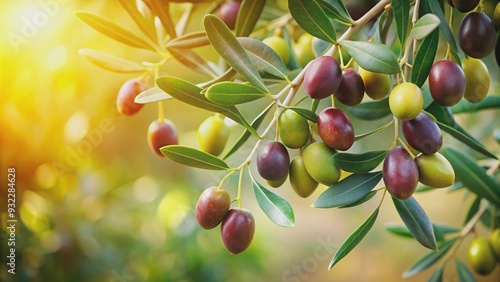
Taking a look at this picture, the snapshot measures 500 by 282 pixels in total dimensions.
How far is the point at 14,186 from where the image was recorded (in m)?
1.19

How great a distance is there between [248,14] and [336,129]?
217 mm

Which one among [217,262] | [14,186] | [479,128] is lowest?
[217,262]

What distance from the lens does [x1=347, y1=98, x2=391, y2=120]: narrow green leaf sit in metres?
0.71

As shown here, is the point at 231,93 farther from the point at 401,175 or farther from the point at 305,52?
the point at 305,52

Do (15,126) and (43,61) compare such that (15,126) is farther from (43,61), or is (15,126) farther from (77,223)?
(77,223)

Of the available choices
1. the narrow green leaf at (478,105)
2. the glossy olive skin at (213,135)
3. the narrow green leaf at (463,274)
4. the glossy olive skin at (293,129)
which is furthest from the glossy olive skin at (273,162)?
the narrow green leaf at (463,274)

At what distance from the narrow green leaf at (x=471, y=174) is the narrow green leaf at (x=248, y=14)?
0.36m

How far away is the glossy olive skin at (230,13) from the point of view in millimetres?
727

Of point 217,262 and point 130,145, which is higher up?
point 130,145

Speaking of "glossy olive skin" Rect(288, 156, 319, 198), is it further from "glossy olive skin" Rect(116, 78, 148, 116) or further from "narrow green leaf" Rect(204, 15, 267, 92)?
"glossy olive skin" Rect(116, 78, 148, 116)

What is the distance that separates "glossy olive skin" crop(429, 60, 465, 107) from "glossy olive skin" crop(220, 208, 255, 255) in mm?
194

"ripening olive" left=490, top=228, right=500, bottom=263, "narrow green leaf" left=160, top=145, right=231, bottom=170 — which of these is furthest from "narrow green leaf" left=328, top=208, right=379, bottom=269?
"ripening olive" left=490, top=228, right=500, bottom=263

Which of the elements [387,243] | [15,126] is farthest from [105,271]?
[387,243]

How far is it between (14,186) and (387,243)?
146 cm
